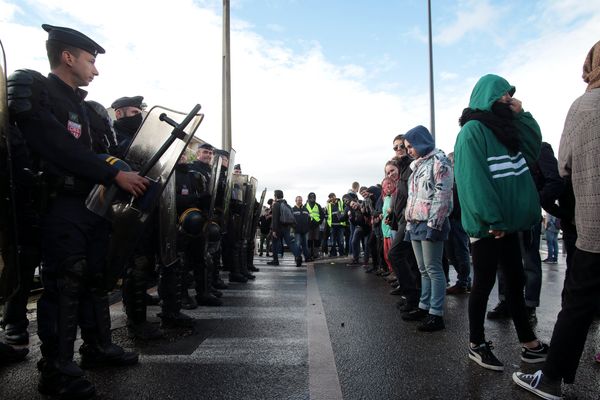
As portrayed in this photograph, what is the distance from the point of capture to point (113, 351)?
2.88m

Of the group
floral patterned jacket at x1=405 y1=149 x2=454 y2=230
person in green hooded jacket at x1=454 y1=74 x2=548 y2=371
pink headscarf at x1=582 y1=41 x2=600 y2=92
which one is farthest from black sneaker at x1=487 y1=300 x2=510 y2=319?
pink headscarf at x1=582 y1=41 x2=600 y2=92

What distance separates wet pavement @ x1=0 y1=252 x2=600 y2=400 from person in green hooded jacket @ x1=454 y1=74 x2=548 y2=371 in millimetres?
210

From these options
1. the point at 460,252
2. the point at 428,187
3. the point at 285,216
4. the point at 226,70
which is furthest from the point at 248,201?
the point at 226,70

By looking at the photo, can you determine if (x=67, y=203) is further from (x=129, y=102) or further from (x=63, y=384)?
(x=129, y=102)

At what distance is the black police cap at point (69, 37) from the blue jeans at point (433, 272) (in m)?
3.06

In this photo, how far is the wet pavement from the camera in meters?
2.45

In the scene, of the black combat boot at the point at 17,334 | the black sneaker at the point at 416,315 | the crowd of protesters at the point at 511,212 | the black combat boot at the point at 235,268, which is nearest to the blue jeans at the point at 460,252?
the crowd of protesters at the point at 511,212

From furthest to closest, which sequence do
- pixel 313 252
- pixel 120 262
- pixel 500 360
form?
pixel 313 252 → pixel 500 360 → pixel 120 262

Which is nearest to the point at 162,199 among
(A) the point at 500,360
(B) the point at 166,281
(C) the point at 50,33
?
(B) the point at 166,281

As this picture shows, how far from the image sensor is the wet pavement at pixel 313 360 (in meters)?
2.45

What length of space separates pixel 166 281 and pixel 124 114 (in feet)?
5.14

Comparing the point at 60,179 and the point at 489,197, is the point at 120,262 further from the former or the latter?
the point at 489,197

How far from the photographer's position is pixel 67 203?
2598 millimetres

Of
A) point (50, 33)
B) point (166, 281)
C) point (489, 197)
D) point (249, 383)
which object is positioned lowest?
point (249, 383)
